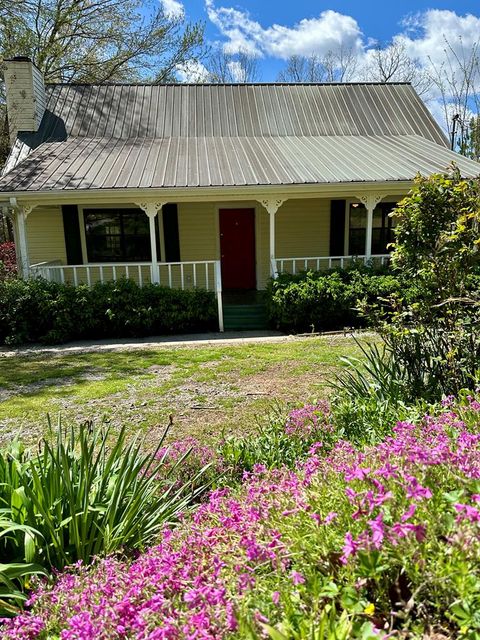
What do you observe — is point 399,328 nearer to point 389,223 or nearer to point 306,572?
point 306,572

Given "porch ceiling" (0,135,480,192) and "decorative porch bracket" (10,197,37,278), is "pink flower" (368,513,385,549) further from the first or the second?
"decorative porch bracket" (10,197,37,278)

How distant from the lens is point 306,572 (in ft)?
4.95

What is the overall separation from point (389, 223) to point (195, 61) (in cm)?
1557

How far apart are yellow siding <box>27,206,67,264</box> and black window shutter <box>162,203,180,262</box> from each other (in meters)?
2.80

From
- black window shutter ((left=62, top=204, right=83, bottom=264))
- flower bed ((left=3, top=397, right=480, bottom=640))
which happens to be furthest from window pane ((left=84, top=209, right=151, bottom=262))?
flower bed ((left=3, top=397, right=480, bottom=640))

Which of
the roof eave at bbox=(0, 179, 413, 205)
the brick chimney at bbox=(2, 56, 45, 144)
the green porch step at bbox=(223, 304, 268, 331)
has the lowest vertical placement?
the green porch step at bbox=(223, 304, 268, 331)

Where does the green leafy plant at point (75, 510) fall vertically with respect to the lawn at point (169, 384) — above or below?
above

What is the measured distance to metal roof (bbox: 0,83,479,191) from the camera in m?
11.0

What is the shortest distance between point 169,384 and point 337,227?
8444mm

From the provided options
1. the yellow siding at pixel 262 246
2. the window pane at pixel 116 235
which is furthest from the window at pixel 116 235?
the yellow siding at pixel 262 246

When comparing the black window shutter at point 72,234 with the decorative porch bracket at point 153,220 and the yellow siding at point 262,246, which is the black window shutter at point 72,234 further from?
the yellow siding at point 262,246

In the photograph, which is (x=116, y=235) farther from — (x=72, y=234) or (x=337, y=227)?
(x=337, y=227)

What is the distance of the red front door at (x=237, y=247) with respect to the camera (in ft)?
45.0

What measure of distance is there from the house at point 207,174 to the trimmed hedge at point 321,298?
1.09 m
